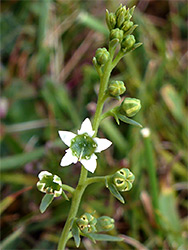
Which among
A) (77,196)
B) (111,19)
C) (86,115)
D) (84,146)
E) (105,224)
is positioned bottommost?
(86,115)

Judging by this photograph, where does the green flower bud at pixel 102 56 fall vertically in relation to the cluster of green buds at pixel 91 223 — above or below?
above

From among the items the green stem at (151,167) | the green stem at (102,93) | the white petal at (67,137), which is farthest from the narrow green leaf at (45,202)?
the green stem at (151,167)

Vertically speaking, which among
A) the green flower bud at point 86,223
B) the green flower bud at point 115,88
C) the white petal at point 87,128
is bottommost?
the green flower bud at point 86,223

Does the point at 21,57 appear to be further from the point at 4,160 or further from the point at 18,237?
the point at 18,237

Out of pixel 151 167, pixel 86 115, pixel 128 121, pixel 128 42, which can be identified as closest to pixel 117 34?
pixel 128 42

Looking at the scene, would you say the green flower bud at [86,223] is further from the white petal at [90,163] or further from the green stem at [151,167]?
the green stem at [151,167]

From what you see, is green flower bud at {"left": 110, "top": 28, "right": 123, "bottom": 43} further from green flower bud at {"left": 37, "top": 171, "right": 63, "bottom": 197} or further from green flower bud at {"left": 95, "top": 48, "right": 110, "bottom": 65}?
green flower bud at {"left": 37, "top": 171, "right": 63, "bottom": 197}

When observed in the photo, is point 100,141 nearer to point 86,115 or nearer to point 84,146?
point 84,146
